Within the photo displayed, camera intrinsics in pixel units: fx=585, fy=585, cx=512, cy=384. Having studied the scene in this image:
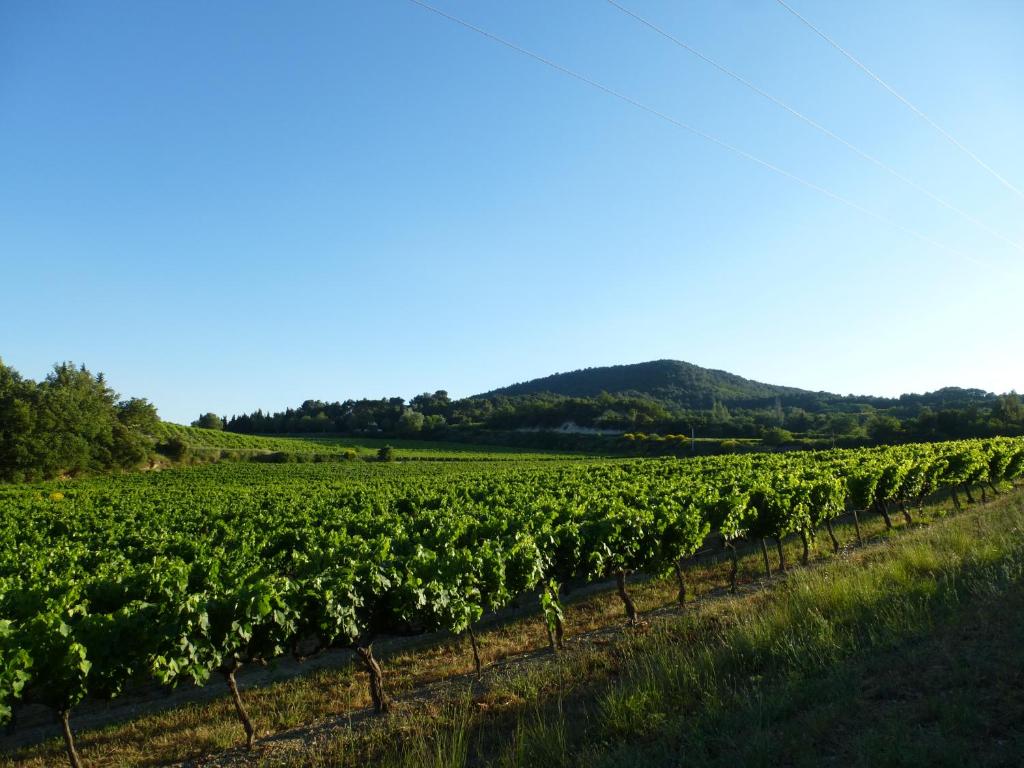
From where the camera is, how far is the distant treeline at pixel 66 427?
50.9 m

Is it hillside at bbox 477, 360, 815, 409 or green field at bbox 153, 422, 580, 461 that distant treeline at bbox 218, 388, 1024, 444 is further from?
green field at bbox 153, 422, 580, 461

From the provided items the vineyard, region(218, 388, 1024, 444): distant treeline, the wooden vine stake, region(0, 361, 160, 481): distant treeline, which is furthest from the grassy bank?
region(218, 388, 1024, 444): distant treeline

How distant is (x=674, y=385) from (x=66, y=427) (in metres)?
118

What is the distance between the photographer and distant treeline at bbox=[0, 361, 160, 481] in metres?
50.9

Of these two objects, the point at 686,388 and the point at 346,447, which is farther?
the point at 686,388

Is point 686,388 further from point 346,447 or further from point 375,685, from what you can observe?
point 375,685

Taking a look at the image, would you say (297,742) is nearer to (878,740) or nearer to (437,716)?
(437,716)

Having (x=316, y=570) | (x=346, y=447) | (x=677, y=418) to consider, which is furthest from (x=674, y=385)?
(x=316, y=570)

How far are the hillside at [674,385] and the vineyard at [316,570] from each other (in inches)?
4506

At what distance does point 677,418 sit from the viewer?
9169 centimetres

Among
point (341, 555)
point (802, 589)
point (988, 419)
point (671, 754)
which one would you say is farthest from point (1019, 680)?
point (988, 419)

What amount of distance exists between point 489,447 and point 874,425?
50218 millimetres

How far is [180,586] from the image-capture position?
8.52m

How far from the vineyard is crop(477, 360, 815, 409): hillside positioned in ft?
376
